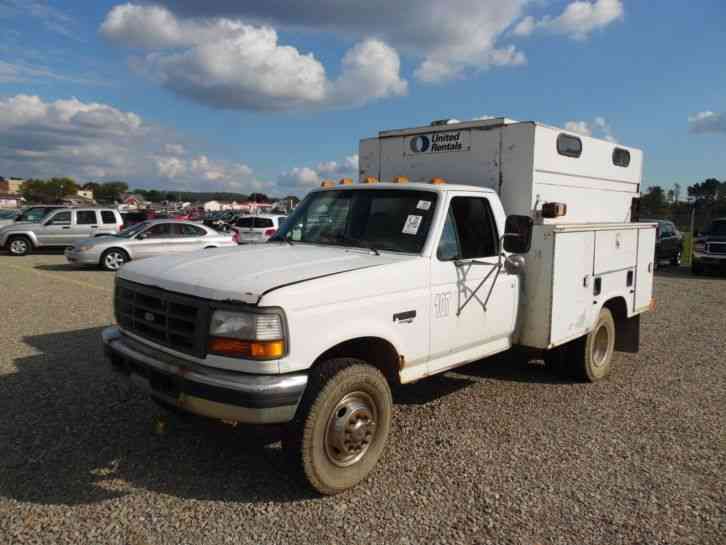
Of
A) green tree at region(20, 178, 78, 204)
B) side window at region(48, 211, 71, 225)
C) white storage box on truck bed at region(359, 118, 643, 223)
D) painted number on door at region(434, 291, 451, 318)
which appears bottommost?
painted number on door at region(434, 291, 451, 318)

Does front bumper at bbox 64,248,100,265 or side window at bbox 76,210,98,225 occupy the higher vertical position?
side window at bbox 76,210,98,225

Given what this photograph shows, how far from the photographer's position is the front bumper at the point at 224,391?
3.13 m

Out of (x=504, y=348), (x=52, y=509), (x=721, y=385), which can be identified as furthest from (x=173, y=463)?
(x=721, y=385)

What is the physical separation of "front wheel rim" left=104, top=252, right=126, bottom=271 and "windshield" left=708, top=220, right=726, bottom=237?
1789 cm

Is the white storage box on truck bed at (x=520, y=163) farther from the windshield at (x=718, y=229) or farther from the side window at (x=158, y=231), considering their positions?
the windshield at (x=718, y=229)

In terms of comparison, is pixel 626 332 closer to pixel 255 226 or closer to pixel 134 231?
pixel 134 231

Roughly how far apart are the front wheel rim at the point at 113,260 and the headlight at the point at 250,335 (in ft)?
45.1

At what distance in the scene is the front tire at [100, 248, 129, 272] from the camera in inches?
611

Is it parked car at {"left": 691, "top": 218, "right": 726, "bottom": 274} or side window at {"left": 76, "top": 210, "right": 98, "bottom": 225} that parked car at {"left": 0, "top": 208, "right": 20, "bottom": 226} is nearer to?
side window at {"left": 76, "top": 210, "right": 98, "bottom": 225}

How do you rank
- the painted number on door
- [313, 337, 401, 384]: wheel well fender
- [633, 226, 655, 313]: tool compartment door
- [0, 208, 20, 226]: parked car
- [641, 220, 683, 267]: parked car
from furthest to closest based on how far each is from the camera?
[0, 208, 20, 226]: parked car, [641, 220, 683, 267]: parked car, [633, 226, 655, 313]: tool compartment door, the painted number on door, [313, 337, 401, 384]: wheel well fender

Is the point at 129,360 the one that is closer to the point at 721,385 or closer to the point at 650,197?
the point at 721,385

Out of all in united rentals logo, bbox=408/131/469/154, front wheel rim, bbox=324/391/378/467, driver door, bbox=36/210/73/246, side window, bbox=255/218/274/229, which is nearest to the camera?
front wheel rim, bbox=324/391/378/467

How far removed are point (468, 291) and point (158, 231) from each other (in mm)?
13520

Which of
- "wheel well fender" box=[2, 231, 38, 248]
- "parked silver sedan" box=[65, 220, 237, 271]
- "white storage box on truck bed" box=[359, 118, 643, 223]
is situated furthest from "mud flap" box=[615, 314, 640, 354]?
"wheel well fender" box=[2, 231, 38, 248]
